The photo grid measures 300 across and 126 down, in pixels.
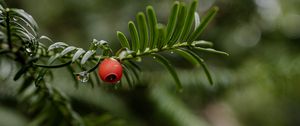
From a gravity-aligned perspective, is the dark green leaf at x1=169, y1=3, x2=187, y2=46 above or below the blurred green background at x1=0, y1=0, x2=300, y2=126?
above

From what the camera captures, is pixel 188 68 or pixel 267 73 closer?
pixel 267 73

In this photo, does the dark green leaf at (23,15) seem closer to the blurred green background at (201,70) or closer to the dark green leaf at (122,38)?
the dark green leaf at (122,38)

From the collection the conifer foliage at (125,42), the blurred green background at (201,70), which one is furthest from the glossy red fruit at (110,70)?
the blurred green background at (201,70)

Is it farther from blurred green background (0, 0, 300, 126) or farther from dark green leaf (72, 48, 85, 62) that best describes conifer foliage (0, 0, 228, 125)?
blurred green background (0, 0, 300, 126)

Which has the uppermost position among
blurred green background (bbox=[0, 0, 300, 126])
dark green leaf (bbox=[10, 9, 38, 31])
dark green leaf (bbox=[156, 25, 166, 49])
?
dark green leaf (bbox=[10, 9, 38, 31])

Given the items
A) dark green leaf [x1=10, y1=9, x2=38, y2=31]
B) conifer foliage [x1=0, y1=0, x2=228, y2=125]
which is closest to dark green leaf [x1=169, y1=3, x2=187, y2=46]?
conifer foliage [x1=0, y1=0, x2=228, y2=125]

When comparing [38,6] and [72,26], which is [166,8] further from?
[38,6]

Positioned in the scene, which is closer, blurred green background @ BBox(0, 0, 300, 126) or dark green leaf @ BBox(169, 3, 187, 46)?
dark green leaf @ BBox(169, 3, 187, 46)

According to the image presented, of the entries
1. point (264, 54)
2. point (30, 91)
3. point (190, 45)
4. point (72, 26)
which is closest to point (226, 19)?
point (264, 54)
